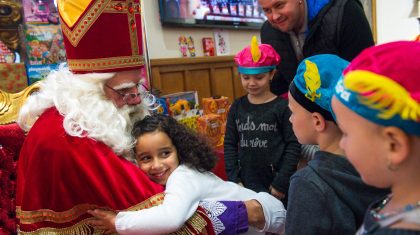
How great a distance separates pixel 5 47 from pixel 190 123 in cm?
151

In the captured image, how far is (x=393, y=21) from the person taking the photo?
4922 millimetres

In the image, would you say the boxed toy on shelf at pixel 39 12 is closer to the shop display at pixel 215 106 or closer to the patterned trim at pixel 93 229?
the shop display at pixel 215 106

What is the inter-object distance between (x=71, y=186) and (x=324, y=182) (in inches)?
33.6

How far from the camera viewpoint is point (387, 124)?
28.4 inches

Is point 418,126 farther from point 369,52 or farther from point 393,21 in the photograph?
point 393,21

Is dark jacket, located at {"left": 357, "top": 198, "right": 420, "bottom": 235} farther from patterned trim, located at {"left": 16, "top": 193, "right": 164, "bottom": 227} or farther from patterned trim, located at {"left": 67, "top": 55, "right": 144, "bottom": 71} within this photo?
patterned trim, located at {"left": 67, "top": 55, "right": 144, "bottom": 71}

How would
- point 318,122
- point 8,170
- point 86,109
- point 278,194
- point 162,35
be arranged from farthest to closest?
point 162,35
point 278,194
point 8,170
point 86,109
point 318,122

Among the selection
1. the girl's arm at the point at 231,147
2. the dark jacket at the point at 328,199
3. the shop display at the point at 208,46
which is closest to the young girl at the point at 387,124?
the dark jacket at the point at 328,199

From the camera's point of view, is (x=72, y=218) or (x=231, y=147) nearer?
(x=72, y=218)

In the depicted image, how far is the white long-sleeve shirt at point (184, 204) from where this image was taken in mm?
1272

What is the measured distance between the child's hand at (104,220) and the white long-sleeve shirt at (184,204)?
0.04 metres

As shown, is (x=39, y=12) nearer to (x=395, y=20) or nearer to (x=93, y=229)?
(x=93, y=229)

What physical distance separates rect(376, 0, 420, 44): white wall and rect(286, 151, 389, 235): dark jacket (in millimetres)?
4250

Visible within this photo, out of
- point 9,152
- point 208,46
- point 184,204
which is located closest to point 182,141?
point 184,204
